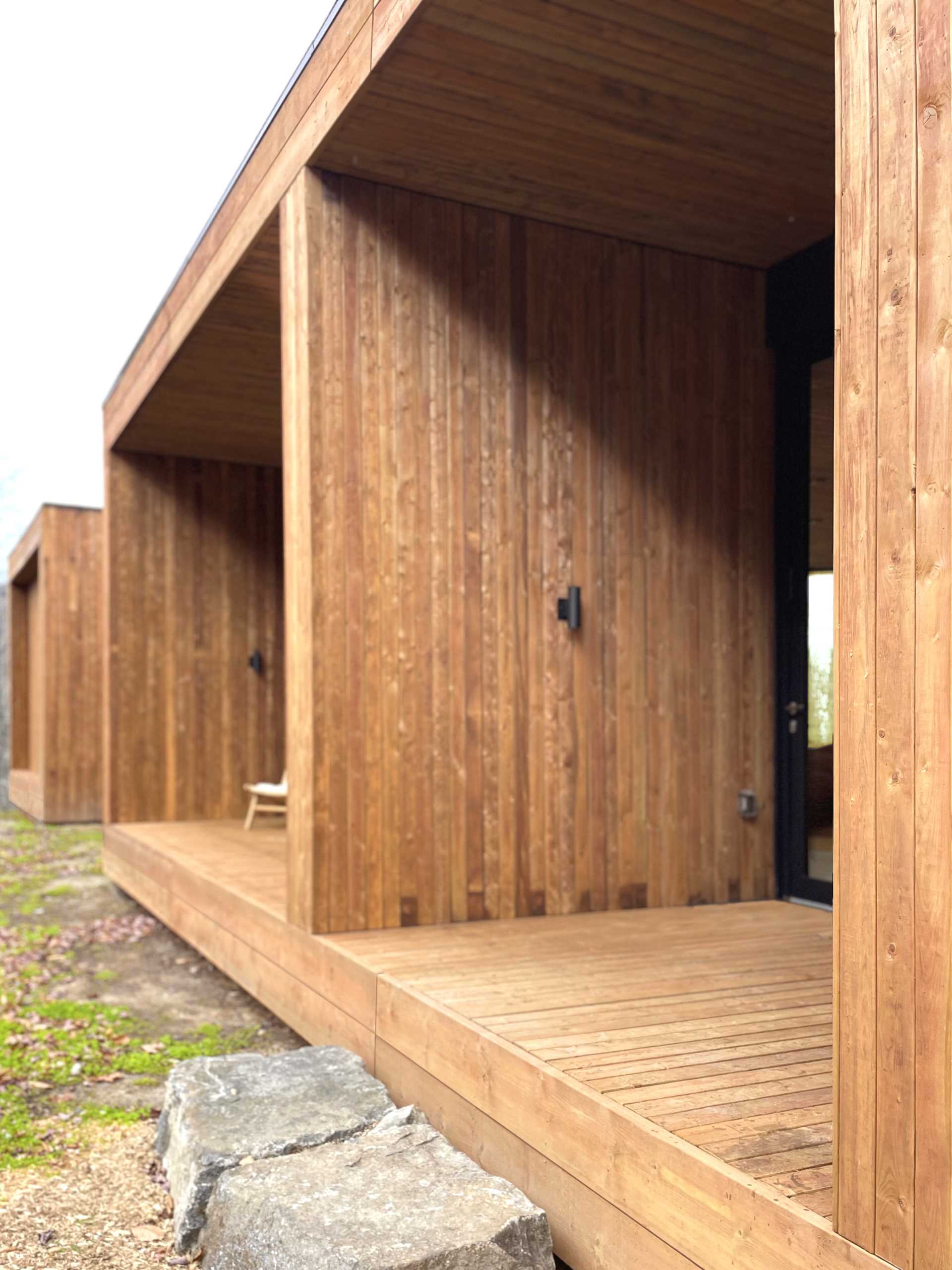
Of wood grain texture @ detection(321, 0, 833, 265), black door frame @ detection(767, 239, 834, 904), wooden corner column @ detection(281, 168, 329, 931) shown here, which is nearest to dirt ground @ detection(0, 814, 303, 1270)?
wooden corner column @ detection(281, 168, 329, 931)

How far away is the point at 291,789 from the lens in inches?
173

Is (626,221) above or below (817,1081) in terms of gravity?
above

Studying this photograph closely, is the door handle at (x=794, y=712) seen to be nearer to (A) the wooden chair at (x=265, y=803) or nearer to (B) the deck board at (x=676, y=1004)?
(B) the deck board at (x=676, y=1004)

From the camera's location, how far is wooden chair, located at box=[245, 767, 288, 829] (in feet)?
25.9

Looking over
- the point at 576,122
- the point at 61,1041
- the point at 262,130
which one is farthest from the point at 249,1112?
the point at 262,130

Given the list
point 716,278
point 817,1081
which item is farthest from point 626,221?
point 817,1081

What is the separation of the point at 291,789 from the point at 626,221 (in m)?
2.63

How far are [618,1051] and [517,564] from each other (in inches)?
87.4

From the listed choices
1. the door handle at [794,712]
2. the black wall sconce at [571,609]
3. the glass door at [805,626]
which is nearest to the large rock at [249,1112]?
the black wall sconce at [571,609]

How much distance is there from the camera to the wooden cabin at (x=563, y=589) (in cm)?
282

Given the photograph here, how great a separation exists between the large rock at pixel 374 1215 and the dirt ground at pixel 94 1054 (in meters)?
0.38

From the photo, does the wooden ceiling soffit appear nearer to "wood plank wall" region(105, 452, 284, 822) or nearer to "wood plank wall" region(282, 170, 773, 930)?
"wood plank wall" region(282, 170, 773, 930)

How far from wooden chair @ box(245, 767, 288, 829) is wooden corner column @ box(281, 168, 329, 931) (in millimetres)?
3183

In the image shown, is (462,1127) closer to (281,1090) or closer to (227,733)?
(281,1090)
